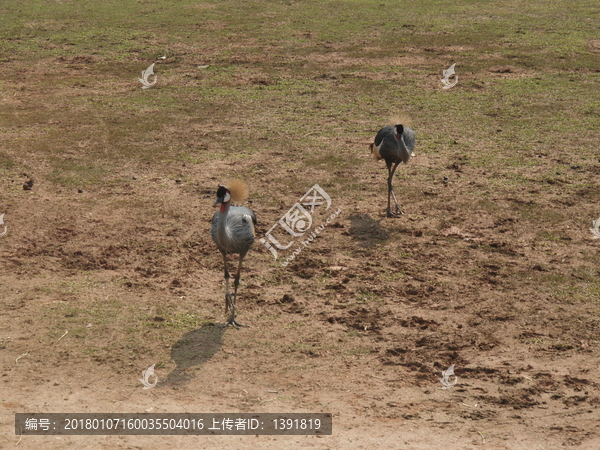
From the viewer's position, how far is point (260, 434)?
682cm

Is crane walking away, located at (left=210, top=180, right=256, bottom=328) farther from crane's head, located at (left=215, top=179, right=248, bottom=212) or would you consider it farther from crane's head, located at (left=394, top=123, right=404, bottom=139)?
crane's head, located at (left=394, top=123, right=404, bottom=139)

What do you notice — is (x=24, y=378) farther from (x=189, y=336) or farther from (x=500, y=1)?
(x=500, y=1)

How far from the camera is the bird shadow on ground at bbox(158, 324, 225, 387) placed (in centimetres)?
763

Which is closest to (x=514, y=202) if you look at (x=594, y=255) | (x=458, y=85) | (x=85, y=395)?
(x=594, y=255)

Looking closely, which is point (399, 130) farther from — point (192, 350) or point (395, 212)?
point (192, 350)

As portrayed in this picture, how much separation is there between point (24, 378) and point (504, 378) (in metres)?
4.82

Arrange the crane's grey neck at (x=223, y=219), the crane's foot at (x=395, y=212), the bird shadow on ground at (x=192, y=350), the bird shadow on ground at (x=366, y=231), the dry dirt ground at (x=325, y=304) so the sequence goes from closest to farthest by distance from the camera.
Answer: the dry dirt ground at (x=325, y=304) < the bird shadow on ground at (x=192, y=350) < the crane's grey neck at (x=223, y=219) < the bird shadow on ground at (x=366, y=231) < the crane's foot at (x=395, y=212)

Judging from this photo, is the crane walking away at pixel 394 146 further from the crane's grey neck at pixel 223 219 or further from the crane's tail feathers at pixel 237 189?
the crane's grey neck at pixel 223 219

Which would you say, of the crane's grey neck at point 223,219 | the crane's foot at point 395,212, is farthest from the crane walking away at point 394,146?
the crane's grey neck at point 223,219

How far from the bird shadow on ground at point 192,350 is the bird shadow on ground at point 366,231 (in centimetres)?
289

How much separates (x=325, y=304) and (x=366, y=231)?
6.72ft

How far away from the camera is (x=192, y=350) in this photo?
8.08 m

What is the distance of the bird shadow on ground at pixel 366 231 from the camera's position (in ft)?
34.6

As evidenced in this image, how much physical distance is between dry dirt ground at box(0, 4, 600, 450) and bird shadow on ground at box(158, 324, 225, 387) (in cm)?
3
